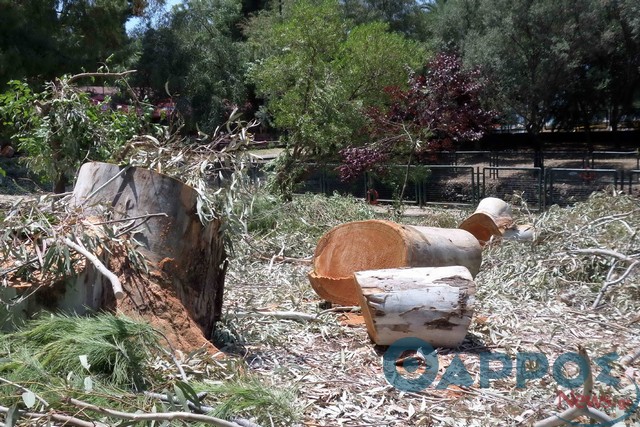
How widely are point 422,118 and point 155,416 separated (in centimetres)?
1206

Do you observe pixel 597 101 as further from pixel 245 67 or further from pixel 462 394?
pixel 462 394

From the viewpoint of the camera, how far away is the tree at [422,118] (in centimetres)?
1495

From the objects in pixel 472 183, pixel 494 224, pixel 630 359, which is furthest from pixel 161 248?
pixel 472 183

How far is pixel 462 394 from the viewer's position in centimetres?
461

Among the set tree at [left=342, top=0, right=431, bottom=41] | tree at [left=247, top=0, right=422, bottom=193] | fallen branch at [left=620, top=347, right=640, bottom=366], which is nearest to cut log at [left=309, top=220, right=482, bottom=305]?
fallen branch at [left=620, top=347, right=640, bottom=366]

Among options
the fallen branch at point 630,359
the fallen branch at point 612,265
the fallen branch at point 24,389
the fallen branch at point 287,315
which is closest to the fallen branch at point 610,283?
the fallen branch at point 612,265

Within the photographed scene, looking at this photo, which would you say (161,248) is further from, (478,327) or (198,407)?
(478,327)

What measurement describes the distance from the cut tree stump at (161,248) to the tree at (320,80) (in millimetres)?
9137

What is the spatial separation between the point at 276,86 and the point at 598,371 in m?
12.1

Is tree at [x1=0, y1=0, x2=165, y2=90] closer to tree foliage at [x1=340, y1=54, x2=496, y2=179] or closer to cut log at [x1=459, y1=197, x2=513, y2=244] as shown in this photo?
tree foliage at [x1=340, y1=54, x2=496, y2=179]

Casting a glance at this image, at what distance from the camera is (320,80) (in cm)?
1539

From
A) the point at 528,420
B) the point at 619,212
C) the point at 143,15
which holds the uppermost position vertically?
the point at 143,15

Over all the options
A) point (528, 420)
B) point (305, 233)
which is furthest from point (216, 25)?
point (528, 420)

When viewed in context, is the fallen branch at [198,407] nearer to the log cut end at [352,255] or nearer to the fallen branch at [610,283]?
the log cut end at [352,255]
